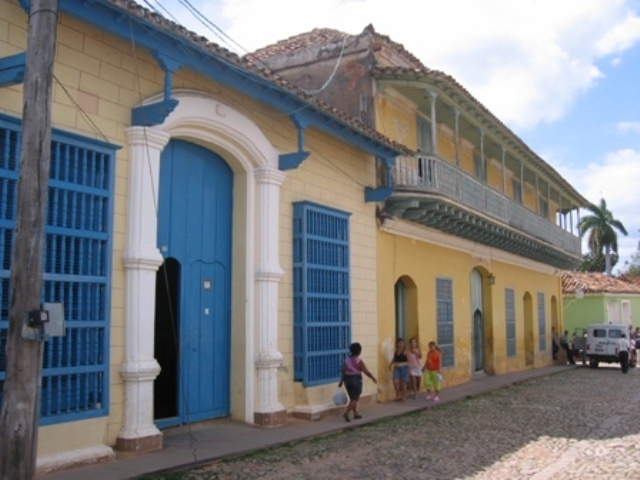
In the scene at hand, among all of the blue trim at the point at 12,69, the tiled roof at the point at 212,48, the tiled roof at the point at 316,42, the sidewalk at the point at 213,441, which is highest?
the tiled roof at the point at 316,42

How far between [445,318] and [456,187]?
3278mm

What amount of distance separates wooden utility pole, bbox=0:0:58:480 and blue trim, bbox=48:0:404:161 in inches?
65.0

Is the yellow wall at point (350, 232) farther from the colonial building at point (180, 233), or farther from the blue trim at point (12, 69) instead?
the blue trim at point (12, 69)

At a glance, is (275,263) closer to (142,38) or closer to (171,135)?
(171,135)

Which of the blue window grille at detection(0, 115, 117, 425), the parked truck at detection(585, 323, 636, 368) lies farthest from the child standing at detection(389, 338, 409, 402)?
the parked truck at detection(585, 323, 636, 368)

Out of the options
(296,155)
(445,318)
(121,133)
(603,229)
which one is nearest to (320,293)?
(296,155)

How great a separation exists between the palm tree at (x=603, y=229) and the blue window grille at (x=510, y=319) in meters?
34.2

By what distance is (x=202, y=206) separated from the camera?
30.6ft

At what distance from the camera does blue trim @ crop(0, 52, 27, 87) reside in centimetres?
607

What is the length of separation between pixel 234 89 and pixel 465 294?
9.88 metres

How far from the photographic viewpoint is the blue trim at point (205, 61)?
22.0ft

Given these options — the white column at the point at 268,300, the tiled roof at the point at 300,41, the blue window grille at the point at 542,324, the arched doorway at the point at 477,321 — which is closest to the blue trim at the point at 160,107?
the white column at the point at 268,300

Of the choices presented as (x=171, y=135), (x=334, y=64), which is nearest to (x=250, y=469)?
(x=171, y=135)

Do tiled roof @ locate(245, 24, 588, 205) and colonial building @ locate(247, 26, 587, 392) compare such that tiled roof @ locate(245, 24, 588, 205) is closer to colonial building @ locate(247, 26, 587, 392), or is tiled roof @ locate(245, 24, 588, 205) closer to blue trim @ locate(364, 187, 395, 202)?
colonial building @ locate(247, 26, 587, 392)
